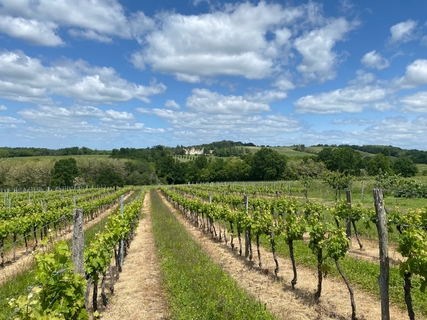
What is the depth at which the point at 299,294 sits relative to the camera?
7.63 metres

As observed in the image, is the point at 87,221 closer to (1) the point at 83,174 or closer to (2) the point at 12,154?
(1) the point at 83,174

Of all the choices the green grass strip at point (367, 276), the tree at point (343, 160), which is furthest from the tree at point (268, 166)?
the green grass strip at point (367, 276)

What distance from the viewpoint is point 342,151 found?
8550 centimetres

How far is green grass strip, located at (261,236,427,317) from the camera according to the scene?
6.75 m

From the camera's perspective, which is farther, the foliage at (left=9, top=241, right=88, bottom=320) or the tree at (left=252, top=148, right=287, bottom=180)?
the tree at (left=252, top=148, right=287, bottom=180)

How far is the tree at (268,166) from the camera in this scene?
3196 inches

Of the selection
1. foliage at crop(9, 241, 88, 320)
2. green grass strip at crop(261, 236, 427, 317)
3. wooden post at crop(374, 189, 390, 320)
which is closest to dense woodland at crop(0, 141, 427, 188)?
green grass strip at crop(261, 236, 427, 317)

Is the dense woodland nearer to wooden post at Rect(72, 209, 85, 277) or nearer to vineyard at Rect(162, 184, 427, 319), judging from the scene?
vineyard at Rect(162, 184, 427, 319)

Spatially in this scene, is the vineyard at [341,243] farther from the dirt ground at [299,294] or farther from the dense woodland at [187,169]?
the dense woodland at [187,169]

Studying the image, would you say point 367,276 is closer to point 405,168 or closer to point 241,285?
point 241,285

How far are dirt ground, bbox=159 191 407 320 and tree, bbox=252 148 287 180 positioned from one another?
235 feet

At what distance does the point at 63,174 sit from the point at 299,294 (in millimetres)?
75852

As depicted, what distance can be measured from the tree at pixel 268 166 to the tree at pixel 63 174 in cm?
4779

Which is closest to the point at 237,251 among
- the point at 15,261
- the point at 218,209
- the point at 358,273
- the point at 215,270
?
the point at 218,209
